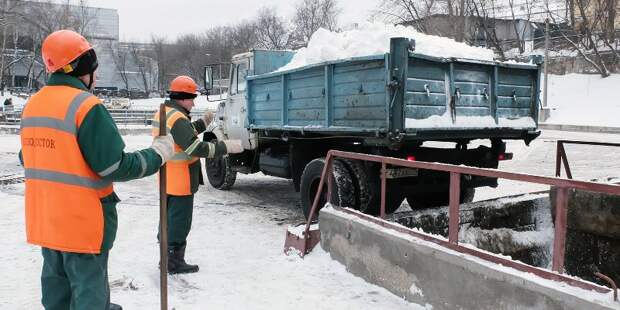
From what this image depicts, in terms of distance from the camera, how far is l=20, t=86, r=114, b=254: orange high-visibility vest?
2723 millimetres

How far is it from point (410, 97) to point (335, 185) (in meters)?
1.29

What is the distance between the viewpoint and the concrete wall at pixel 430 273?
128 inches

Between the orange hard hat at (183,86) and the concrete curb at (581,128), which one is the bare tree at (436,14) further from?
the orange hard hat at (183,86)

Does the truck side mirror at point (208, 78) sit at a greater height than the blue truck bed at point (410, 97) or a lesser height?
greater

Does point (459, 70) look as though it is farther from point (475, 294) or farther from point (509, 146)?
point (509, 146)

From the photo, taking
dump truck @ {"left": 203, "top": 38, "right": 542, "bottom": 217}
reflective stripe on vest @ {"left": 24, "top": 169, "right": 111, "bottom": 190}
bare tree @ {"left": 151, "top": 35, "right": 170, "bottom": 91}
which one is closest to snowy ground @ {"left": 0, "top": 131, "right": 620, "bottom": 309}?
dump truck @ {"left": 203, "top": 38, "right": 542, "bottom": 217}

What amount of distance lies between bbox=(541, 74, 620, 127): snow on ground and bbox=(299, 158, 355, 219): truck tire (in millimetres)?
25180

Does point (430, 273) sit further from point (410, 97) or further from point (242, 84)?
point (242, 84)

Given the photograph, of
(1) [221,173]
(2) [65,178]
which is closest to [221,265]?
(2) [65,178]

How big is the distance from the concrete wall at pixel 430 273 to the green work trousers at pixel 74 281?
222 cm

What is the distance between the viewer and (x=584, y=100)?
108 feet

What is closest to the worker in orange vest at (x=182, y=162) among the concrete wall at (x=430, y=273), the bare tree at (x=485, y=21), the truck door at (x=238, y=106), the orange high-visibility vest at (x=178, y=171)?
the orange high-visibility vest at (x=178, y=171)

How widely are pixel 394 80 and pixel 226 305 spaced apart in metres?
2.84

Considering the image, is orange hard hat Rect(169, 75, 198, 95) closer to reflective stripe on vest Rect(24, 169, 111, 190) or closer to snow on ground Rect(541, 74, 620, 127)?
reflective stripe on vest Rect(24, 169, 111, 190)
